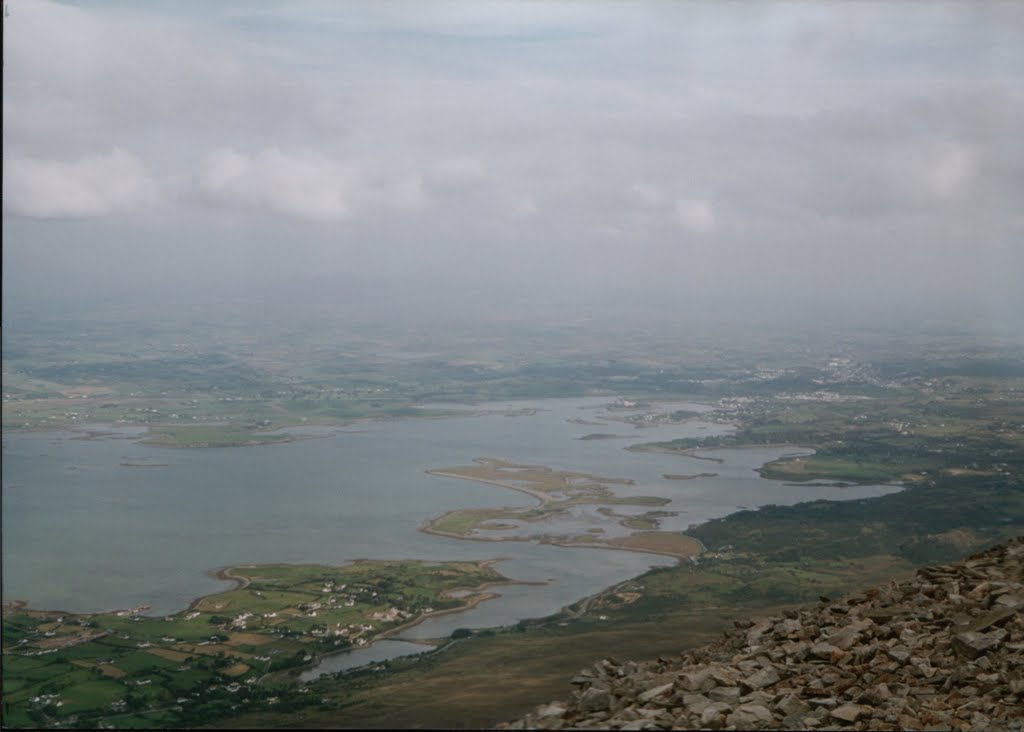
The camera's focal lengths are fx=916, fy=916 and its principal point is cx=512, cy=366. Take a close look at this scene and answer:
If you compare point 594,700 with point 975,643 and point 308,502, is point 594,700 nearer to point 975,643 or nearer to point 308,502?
point 975,643

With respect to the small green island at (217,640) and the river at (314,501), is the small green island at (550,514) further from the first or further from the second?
the small green island at (217,640)

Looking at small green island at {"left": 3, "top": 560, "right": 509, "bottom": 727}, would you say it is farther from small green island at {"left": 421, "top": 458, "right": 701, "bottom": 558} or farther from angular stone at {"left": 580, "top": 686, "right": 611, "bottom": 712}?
angular stone at {"left": 580, "top": 686, "right": 611, "bottom": 712}

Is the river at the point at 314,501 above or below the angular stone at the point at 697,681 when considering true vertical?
below

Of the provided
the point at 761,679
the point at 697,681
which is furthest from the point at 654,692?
the point at 761,679

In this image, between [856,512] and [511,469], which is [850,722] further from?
[511,469]

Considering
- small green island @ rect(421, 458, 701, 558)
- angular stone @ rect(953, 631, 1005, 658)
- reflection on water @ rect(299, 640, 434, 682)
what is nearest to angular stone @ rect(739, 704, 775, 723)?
angular stone @ rect(953, 631, 1005, 658)

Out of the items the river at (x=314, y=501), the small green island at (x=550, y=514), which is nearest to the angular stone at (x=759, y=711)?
the river at (x=314, y=501)
